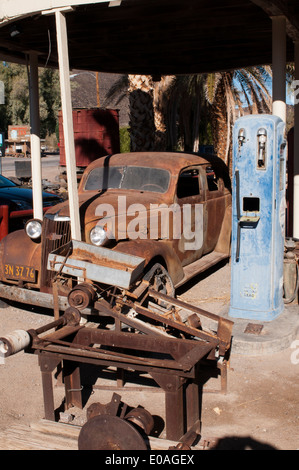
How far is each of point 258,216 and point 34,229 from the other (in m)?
2.68

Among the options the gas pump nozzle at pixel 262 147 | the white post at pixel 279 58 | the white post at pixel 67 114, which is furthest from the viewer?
the white post at pixel 279 58

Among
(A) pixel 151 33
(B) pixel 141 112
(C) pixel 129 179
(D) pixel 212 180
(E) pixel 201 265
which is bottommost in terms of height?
(E) pixel 201 265

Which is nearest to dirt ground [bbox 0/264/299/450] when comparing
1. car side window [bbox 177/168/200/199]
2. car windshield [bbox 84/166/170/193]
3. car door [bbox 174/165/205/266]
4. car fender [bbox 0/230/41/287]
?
car fender [bbox 0/230/41/287]

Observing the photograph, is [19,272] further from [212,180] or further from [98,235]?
[212,180]

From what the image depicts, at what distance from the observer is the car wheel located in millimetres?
5969

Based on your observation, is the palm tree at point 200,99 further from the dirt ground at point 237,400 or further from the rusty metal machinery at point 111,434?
the rusty metal machinery at point 111,434

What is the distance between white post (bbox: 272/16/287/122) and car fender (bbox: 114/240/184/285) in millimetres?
2201

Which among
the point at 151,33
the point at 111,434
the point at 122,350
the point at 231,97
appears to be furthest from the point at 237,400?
the point at 231,97

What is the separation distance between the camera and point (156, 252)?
20.0 ft

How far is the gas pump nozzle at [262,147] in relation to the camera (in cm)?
558

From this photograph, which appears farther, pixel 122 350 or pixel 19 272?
pixel 19 272

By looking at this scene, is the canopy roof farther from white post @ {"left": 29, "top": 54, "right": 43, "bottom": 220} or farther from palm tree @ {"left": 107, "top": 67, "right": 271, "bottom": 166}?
palm tree @ {"left": 107, "top": 67, "right": 271, "bottom": 166}

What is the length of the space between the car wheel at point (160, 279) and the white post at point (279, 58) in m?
2.43

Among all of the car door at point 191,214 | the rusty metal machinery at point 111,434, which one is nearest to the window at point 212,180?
the car door at point 191,214
